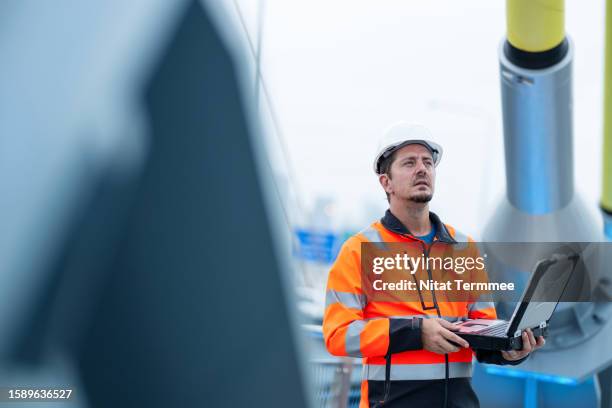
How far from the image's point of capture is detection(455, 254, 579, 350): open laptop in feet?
6.99

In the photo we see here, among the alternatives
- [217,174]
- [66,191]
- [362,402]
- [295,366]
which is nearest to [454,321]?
[362,402]

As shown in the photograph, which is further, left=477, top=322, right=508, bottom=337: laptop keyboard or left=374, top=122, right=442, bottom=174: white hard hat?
left=374, top=122, right=442, bottom=174: white hard hat

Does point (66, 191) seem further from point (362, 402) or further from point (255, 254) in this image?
point (362, 402)

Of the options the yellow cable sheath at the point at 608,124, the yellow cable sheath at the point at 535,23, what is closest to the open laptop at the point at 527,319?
the yellow cable sheath at the point at 535,23

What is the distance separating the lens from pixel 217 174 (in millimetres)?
1235

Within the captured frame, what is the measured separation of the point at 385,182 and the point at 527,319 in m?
0.71

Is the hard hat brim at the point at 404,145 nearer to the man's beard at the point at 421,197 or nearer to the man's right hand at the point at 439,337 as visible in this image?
the man's beard at the point at 421,197

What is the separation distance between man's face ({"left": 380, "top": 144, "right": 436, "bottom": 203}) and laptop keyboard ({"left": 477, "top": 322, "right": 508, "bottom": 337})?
1.65 ft

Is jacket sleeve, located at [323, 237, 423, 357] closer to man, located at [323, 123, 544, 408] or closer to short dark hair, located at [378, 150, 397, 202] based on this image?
man, located at [323, 123, 544, 408]

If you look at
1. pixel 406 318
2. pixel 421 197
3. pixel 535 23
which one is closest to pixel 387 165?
pixel 421 197

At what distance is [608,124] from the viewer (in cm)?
385

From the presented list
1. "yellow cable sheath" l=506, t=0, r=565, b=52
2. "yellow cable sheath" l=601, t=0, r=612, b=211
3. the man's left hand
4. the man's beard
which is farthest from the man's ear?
"yellow cable sheath" l=601, t=0, r=612, b=211

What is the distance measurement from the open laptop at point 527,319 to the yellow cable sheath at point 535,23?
127cm

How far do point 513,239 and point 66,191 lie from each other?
132 inches
